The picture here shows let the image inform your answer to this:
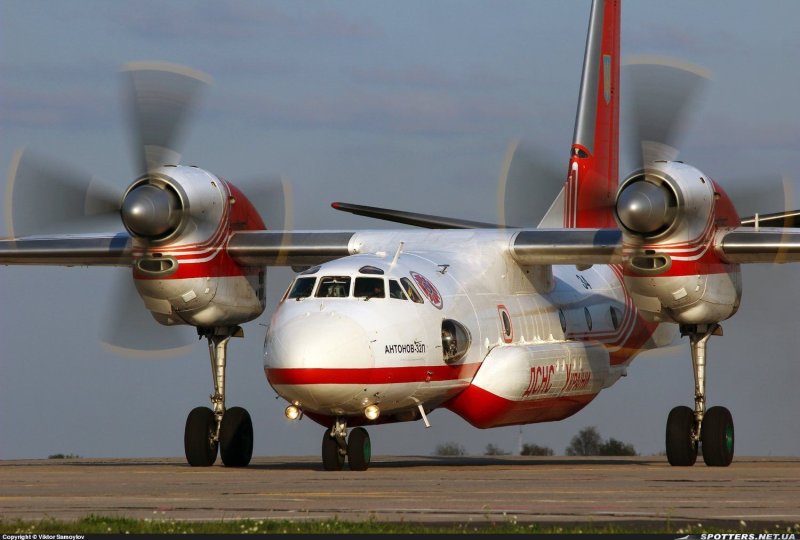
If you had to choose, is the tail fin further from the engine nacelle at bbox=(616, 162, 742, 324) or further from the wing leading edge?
the engine nacelle at bbox=(616, 162, 742, 324)

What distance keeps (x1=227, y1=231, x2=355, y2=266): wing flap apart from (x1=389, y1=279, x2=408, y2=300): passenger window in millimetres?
3989

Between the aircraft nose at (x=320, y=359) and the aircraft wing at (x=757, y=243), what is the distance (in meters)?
6.08

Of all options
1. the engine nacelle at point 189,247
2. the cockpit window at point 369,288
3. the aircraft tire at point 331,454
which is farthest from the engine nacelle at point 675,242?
the engine nacelle at point 189,247

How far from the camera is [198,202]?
831 inches

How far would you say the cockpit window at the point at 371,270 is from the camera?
18578mm

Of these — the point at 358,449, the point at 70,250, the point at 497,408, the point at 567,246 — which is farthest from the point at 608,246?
the point at 70,250

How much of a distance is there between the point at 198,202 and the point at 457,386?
4.79m

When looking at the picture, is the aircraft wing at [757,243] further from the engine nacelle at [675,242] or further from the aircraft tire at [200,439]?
the aircraft tire at [200,439]

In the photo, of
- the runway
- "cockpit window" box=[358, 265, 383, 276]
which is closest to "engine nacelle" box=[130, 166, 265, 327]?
the runway

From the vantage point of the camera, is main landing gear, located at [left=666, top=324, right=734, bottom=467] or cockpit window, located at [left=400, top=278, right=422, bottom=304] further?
main landing gear, located at [left=666, top=324, right=734, bottom=467]

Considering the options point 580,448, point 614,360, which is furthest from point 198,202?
point 580,448

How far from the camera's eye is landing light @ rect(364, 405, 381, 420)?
58.7 feet

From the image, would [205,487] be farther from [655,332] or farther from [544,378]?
[655,332]

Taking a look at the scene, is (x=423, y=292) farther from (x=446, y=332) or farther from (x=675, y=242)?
(x=675, y=242)
